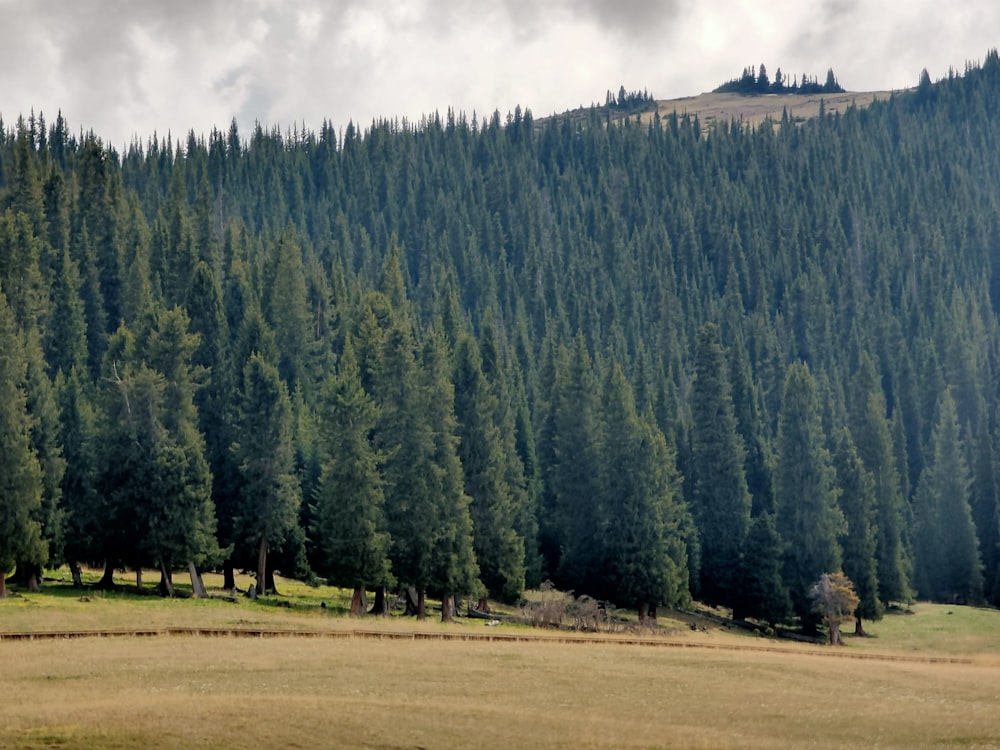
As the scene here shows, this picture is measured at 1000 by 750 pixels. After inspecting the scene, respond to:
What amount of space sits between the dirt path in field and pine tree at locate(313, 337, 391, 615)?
12.8 m

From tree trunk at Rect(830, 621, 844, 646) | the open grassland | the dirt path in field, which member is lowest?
the open grassland

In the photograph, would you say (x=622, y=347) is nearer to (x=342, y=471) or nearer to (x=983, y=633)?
(x=983, y=633)

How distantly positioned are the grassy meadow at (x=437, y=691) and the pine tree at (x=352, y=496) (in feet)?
29.4

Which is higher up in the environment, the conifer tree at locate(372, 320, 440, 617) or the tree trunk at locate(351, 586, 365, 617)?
the conifer tree at locate(372, 320, 440, 617)

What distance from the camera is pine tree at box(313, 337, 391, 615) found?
76625 millimetres

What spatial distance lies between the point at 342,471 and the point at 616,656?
86.6 feet

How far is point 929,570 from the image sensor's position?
123375 mm

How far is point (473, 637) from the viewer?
63.3 meters

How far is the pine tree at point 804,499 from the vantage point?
Answer: 323 feet

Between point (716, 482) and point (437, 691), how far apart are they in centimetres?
6669

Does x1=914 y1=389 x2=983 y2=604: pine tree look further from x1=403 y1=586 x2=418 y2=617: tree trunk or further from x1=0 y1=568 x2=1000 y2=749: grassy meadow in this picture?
x1=403 y1=586 x2=418 y2=617: tree trunk

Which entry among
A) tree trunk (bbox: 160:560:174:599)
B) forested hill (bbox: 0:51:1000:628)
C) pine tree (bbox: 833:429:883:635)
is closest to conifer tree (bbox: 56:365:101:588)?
forested hill (bbox: 0:51:1000:628)

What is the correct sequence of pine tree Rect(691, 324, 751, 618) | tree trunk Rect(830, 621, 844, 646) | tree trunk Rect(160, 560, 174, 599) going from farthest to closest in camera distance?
1. pine tree Rect(691, 324, 751, 618)
2. tree trunk Rect(830, 621, 844, 646)
3. tree trunk Rect(160, 560, 174, 599)

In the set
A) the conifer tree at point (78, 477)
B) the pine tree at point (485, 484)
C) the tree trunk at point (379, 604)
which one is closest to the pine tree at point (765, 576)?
the pine tree at point (485, 484)
